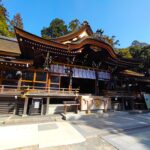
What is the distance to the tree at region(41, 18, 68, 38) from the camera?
43.4m

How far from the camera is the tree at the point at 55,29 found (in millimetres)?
43375

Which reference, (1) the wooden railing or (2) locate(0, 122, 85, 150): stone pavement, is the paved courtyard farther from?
(1) the wooden railing

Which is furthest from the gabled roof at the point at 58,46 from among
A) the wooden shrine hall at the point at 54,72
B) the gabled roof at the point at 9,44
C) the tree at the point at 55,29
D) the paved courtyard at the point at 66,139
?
the tree at the point at 55,29

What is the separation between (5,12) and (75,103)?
77.2 feet

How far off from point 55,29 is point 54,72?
1485 inches

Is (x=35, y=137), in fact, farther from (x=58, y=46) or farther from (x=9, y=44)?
(x=9, y=44)

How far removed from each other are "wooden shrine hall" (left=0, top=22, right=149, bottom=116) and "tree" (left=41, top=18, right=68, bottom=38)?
31.3 meters

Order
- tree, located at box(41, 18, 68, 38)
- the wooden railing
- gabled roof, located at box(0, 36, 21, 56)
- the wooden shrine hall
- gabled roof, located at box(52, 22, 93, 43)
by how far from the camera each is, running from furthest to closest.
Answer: tree, located at box(41, 18, 68, 38) < gabled roof, located at box(52, 22, 93, 43) < gabled roof, located at box(0, 36, 21, 56) < the wooden shrine hall < the wooden railing

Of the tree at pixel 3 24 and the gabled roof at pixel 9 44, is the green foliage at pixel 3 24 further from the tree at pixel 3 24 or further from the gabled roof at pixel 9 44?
the gabled roof at pixel 9 44

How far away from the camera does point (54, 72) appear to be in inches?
398

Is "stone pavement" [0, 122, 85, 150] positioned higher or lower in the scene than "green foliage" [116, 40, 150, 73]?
lower

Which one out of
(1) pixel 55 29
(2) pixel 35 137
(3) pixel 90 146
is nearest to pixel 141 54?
(3) pixel 90 146

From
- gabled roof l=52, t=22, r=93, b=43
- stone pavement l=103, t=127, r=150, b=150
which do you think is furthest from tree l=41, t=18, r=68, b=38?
stone pavement l=103, t=127, r=150, b=150

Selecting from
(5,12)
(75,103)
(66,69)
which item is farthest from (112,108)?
(5,12)
